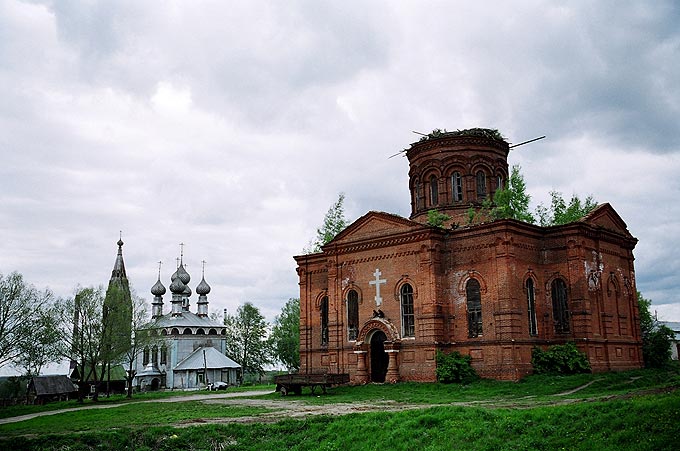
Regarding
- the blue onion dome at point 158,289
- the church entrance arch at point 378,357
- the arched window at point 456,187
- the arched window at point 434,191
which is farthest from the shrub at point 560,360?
the blue onion dome at point 158,289

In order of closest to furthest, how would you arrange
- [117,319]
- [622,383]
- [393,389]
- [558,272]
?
1. [622,383]
2. [393,389]
3. [558,272]
4. [117,319]

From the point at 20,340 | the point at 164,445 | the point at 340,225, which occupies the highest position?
the point at 340,225

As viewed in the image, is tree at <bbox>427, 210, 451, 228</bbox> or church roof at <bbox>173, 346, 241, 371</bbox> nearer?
tree at <bbox>427, 210, 451, 228</bbox>

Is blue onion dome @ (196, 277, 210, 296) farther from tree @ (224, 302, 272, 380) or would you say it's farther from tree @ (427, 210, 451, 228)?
tree @ (427, 210, 451, 228)

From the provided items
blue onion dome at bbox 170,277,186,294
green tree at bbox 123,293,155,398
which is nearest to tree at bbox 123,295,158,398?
green tree at bbox 123,293,155,398

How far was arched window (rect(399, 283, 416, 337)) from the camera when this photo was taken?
29.4 meters

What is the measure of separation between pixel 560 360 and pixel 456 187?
36.7 feet

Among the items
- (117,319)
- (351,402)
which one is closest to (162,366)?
(117,319)

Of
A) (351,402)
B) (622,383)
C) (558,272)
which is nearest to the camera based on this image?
(351,402)

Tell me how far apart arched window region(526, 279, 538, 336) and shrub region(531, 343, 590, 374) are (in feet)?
3.20

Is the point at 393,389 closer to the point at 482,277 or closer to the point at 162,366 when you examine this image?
the point at 482,277

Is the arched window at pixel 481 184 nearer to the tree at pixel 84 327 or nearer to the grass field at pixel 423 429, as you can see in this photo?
the grass field at pixel 423 429

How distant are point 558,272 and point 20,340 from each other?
28808mm

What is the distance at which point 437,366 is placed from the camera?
1086 inches
